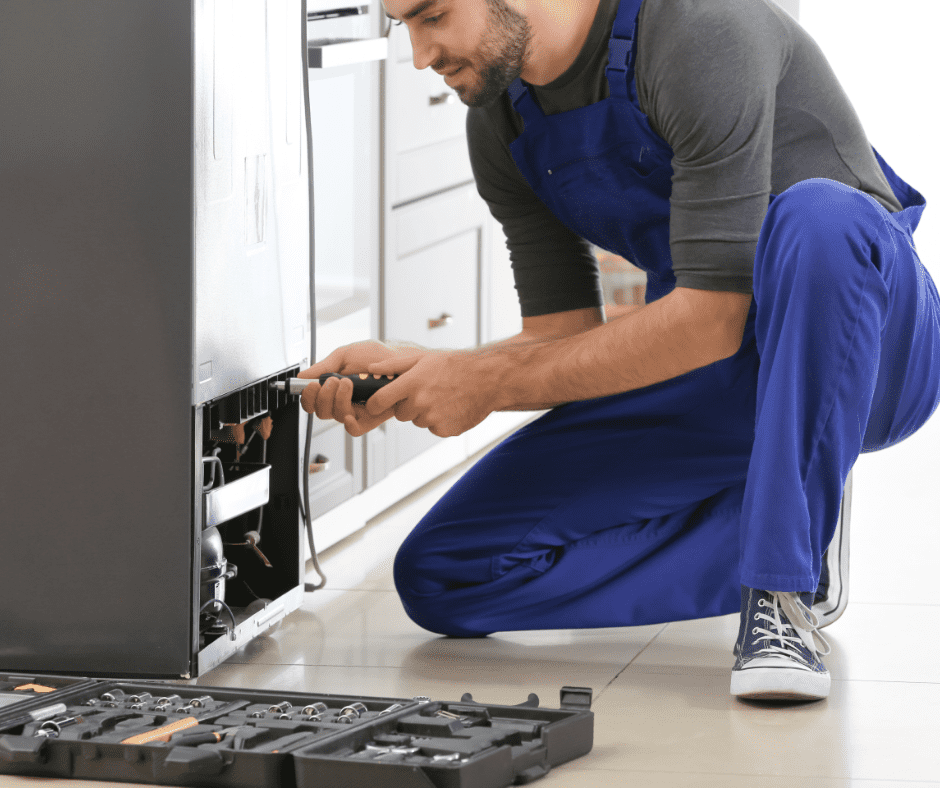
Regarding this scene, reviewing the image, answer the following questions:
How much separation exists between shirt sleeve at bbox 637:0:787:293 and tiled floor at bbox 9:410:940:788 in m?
0.40

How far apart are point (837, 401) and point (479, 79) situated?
488 millimetres

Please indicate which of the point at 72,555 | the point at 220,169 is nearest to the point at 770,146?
the point at 220,169

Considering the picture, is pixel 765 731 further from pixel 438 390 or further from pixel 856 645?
pixel 438 390

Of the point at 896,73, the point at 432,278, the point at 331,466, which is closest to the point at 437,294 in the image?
the point at 432,278

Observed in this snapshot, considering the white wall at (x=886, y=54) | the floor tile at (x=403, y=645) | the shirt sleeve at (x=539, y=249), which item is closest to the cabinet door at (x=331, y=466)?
the floor tile at (x=403, y=645)

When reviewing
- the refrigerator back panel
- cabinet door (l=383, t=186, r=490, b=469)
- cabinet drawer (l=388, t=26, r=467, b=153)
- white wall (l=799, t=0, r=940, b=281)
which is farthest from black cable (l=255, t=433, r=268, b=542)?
white wall (l=799, t=0, r=940, b=281)

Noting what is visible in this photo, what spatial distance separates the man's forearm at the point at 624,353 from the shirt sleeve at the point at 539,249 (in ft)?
0.53

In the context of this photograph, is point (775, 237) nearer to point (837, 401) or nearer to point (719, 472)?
point (837, 401)

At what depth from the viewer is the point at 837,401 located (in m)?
1.33

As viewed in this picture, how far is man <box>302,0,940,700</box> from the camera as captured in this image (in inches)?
52.2

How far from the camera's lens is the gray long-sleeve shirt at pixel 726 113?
4.48 ft

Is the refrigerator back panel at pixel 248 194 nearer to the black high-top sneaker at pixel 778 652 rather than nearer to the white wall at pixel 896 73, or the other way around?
the black high-top sneaker at pixel 778 652

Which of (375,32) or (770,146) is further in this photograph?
(375,32)

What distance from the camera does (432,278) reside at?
99.6 inches
